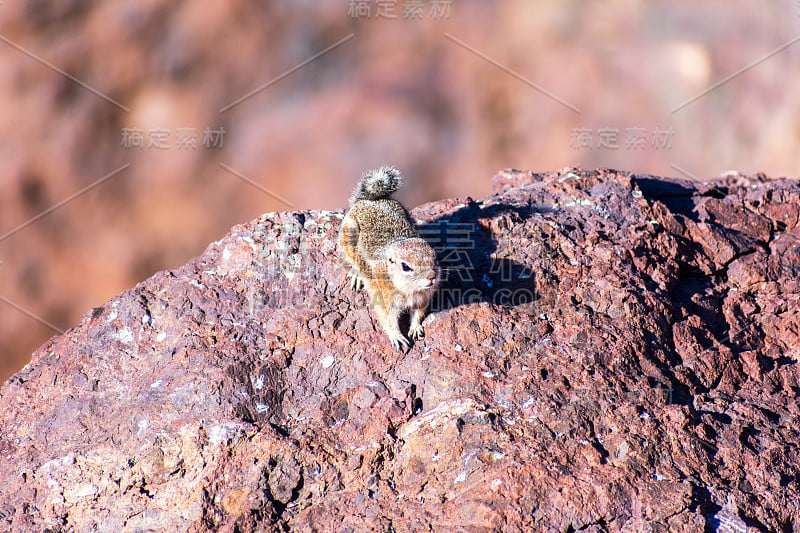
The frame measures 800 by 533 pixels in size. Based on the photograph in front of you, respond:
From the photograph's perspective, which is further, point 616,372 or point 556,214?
point 556,214

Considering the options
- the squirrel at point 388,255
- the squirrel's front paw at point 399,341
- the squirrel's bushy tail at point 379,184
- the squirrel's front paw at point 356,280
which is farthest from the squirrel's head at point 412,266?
the squirrel's bushy tail at point 379,184

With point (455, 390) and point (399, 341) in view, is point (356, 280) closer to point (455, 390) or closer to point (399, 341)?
point (399, 341)

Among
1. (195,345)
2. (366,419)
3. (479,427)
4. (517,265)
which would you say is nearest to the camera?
(479,427)

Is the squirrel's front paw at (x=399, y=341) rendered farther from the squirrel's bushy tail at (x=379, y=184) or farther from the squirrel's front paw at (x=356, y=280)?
the squirrel's bushy tail at (x=379, y=184)

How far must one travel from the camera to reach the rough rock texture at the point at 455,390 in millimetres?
3188

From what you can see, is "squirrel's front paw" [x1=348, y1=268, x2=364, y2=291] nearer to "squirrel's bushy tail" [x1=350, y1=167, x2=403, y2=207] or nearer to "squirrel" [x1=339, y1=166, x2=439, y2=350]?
"squirrel" [x1=339, y1=166, x2=439, y2=350]

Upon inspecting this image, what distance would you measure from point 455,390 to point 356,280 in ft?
3.90

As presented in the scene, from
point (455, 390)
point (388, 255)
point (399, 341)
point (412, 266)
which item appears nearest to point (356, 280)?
point (388, 255)

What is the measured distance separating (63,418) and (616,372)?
3125mm

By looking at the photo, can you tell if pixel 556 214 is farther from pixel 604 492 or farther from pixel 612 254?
pixel 604 492

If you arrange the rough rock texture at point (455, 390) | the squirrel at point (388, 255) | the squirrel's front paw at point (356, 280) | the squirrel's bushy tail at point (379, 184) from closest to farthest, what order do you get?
the rough rock texture at point (455, 390) → the squirrel at point (388, 255) → the squirrel's front paw at point (356, 280) → the squirrel's bushy tail at point (379, 184)

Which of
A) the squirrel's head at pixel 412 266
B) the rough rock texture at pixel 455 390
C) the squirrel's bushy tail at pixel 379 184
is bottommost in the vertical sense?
the rough rock texture at pixel 455 390

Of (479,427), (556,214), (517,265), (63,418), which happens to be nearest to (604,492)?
(479,427)

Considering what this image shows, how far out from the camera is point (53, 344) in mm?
4512
